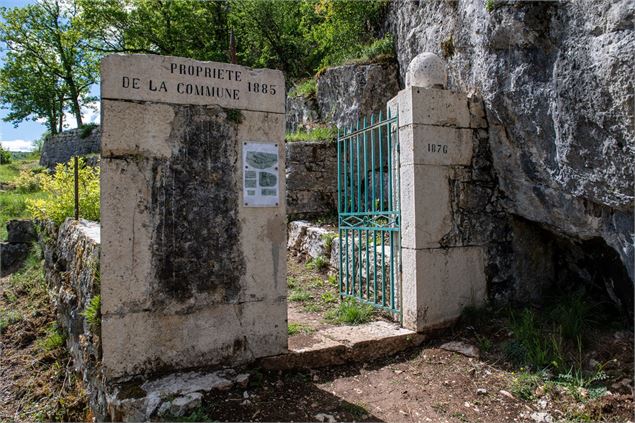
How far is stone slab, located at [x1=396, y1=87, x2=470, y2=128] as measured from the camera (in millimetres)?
4031

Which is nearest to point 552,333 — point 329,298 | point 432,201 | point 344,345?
point 432,201

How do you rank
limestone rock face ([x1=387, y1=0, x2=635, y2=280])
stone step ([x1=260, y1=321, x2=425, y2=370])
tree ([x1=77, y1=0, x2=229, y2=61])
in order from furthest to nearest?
tree ([x1=77, y1=0, x2=229, y2=61]), stone step ([x1=260, y1=321, x2=425, y2=370]), limestone rock face ([x1=387, y1=0, x2=635, y2=280])

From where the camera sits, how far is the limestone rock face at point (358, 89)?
874 centimetres

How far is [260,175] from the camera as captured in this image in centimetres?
327

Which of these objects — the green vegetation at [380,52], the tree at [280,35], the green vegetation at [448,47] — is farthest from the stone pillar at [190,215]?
the tree at [280,35]

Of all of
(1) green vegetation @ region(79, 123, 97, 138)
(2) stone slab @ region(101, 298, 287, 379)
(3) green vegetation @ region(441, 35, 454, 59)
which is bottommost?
(2) stone slab @ region(101, 298, 287, 379)

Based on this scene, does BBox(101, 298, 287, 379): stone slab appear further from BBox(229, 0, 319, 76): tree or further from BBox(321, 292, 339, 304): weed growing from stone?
BBox(229, 0, 319, 76): tree

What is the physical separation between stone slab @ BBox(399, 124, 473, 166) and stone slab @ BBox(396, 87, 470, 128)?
6cm

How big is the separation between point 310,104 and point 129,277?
865 cm

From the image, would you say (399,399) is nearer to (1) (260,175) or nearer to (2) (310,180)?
(1) (260,175)

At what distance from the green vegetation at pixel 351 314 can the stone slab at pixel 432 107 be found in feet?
6.60

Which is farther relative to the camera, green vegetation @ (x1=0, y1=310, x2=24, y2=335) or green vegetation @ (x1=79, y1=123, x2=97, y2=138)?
green vegetation @ (x1=79, y1=123, x2=97, y2=138)

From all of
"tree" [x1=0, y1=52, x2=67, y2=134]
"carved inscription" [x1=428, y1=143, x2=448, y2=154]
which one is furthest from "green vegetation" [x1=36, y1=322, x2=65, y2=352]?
"tree" [x1=0, y1=52, x2=67, y2=134]

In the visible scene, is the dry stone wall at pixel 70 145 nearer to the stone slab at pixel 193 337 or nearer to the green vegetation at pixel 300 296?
the green vegetation at pixel 300 296
